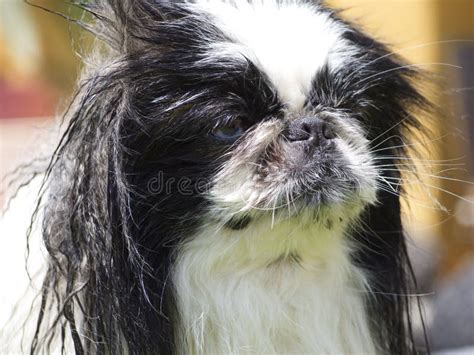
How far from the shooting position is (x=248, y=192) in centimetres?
119

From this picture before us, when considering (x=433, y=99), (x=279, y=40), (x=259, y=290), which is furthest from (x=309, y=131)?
(x=433, y=99)

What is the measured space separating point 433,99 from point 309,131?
0.51 m

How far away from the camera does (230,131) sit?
1.21 m

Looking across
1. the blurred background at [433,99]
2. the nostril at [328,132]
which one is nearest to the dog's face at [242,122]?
the nostril at [328,132]

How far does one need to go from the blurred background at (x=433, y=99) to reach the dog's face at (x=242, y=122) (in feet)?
0.96

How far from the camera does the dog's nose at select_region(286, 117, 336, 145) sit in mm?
1216

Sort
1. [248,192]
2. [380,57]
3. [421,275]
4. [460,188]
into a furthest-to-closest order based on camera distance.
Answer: [460,188], [421,275], [380,57], [248,192]

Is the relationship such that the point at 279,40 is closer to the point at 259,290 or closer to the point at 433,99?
the point at 259,290

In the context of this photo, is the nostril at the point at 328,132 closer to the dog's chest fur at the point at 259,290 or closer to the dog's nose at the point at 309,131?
the dog's nose at the point at 309,131

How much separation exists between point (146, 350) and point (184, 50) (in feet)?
1.68

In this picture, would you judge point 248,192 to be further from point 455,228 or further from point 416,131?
point 455,228

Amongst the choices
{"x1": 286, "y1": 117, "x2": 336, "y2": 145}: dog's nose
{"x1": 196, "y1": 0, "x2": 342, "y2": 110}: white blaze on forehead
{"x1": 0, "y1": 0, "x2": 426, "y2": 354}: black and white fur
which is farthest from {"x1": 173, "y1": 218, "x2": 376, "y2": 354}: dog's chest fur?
{"x1": 196, "y1": 0, "x2": 342, "y2": 110}: white blaze on forehead

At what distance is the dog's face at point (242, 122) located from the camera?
1183 millimetres

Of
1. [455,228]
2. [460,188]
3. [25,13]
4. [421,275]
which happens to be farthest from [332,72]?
[25,13]
